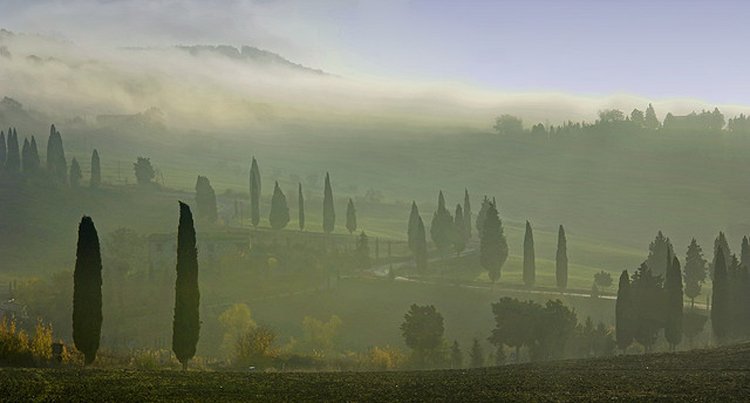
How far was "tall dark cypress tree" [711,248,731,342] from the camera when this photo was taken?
2987 inches

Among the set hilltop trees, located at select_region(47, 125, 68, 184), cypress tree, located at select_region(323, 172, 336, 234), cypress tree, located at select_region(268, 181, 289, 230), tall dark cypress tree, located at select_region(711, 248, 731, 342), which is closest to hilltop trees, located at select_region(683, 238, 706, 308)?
tall dark cypress tree, located at select_region(711, 248, 731, 342)

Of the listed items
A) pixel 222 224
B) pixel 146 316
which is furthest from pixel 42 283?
pixel 222 224

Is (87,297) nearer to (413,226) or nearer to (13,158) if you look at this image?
(413,226)

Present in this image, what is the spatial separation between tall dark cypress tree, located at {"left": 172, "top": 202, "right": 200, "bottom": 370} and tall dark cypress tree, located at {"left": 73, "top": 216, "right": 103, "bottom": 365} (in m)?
5.16

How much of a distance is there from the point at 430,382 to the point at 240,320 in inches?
2189

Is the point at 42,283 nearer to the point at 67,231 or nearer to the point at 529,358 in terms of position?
the point at 67,231

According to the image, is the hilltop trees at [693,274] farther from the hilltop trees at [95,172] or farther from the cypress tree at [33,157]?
the cypress tree at [33,157]

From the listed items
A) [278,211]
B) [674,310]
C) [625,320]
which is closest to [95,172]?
[278,211]

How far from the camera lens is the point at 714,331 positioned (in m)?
76.6

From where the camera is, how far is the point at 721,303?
76.1m

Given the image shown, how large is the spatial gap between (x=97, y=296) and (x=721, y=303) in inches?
2457

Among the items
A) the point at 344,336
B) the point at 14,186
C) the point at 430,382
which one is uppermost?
the point at 14,186

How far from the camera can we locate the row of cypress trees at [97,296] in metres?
47.7

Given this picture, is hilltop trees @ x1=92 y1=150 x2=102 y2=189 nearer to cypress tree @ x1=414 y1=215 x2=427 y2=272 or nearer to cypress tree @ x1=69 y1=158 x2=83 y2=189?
cypress tree @ x1=69 y1=158 x2=83 y2=189
